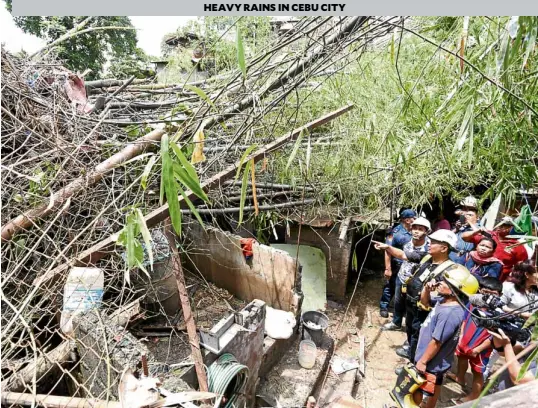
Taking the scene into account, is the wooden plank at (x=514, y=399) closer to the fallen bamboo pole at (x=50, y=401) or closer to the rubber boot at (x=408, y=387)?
the fallen bamboo pole at (x=50, y=401)

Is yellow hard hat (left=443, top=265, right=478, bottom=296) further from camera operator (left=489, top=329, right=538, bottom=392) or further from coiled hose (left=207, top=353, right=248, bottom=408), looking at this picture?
coiled hose (left=207, top=353, right=248, bottom=408)

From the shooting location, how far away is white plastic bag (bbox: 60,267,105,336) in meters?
2.36

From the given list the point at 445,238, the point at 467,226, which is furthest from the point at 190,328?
the point at 467,226

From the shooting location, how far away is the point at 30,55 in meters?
4.59

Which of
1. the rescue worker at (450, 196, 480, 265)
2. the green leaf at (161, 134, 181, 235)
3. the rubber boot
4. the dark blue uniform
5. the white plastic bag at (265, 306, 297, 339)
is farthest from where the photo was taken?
the dark blue uniform

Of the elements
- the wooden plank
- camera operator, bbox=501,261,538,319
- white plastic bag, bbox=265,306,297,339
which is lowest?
white plastic bag, bbox=265,306,297,339

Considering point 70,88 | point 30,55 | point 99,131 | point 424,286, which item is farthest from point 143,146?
point 424,286

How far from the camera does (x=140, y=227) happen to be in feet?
5.19

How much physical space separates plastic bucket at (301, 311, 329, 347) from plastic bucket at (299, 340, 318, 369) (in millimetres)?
239

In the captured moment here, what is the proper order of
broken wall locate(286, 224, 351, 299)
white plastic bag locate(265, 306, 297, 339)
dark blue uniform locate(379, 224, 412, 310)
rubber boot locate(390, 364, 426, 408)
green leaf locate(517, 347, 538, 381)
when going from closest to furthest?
1. green leaf locate(517, 347, 538, 381)
2. rubber boot locate(390, 364, 426, 408)
3. white plastic bag locate(265, 306, 297, 339)
4. dark blue uniform locate(379, 224, 412, 310)
5. broken wall locate(286, 224, 351, 299)

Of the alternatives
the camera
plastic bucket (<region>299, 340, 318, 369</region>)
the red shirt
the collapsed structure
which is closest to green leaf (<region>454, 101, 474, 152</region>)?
the collapsed structure

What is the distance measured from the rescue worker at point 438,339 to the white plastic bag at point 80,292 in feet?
10.0

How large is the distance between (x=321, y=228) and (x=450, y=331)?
9.84ft

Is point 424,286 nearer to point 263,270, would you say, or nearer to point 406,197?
point 263,270
